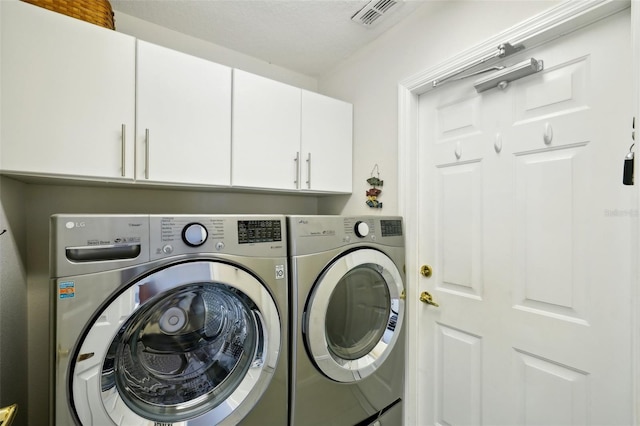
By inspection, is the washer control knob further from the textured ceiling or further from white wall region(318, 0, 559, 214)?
the textured ceiling

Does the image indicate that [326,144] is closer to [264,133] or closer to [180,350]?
[264,133]

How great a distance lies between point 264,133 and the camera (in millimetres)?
1515

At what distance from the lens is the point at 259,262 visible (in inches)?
42.2

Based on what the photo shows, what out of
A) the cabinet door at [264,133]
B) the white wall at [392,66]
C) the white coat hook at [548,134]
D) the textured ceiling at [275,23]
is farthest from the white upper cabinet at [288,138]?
the white coat hook at [548,134]

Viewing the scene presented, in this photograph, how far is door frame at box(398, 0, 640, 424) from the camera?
2.85 ft

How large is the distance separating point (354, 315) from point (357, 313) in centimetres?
2

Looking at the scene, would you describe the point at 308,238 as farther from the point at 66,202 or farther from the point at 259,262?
the point at 66,202

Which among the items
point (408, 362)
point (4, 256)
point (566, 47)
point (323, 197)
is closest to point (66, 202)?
point (4, 256)

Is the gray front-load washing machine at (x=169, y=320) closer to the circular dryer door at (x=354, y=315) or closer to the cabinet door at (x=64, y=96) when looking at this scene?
the circular dryer door at (x=354, y=315)

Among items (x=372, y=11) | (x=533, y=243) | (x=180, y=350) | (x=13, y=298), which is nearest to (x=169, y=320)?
(x=180, y=350)

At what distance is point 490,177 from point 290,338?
110 cm

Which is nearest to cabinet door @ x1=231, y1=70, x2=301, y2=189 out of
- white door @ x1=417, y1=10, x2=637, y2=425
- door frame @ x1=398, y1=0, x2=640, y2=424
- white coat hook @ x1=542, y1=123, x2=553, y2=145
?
door frame @ x1=398, y1=0, x2=640, y2=424

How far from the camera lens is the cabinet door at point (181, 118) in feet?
3.97

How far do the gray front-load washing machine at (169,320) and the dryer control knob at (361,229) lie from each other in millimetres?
382
